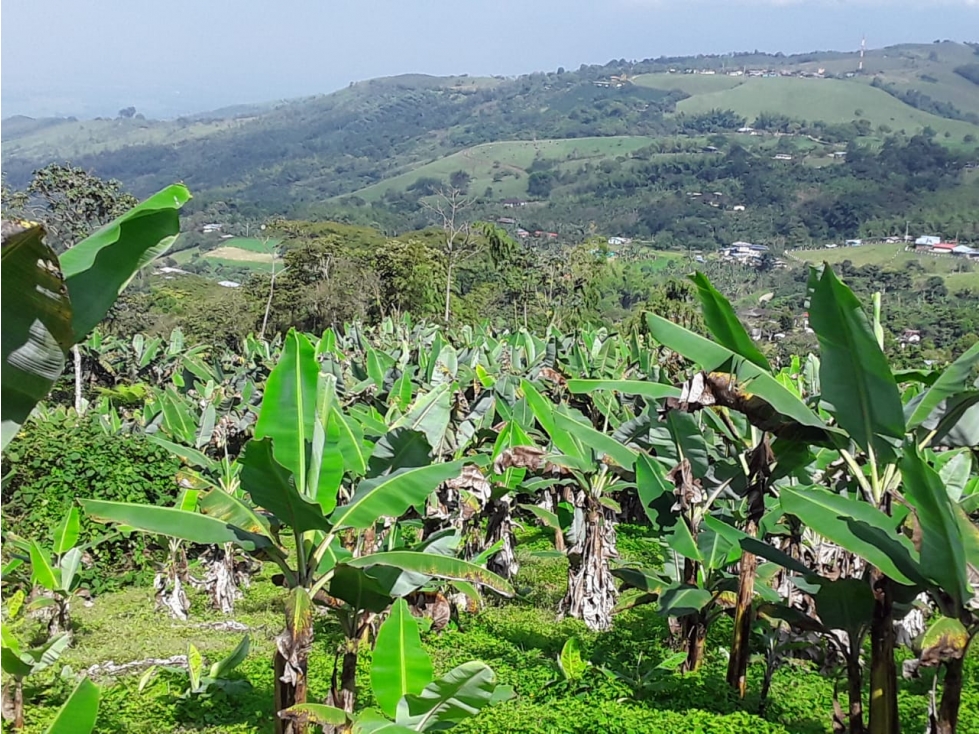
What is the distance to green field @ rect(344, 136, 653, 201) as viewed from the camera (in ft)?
420

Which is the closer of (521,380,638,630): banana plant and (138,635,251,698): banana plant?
(138,635,251,698): banana plant

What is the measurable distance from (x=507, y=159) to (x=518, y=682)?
139m

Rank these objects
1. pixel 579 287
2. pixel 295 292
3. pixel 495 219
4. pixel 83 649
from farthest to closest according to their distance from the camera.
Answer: pixel 495 219 < pixel 295 292 < pixel 579 287 < pixel 83 649

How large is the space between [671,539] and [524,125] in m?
184

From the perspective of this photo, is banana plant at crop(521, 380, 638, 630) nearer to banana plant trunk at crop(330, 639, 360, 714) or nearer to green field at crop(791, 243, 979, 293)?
banana plant trunk at crop(330, 639, 360, 714)

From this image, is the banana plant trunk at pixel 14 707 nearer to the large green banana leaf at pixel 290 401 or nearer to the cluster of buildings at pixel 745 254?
the large green banana leaf at pixel 290 401

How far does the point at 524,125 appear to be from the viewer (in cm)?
17988

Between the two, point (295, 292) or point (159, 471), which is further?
point (295, 292)

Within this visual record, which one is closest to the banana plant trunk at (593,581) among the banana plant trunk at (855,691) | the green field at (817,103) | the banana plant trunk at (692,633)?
the banana plant trunk at (692,633)

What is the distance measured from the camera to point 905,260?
67438 mm

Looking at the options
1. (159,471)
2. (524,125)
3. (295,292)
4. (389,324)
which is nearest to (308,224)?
(295,292)

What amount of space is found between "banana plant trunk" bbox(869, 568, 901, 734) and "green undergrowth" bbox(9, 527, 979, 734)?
3.23 feet

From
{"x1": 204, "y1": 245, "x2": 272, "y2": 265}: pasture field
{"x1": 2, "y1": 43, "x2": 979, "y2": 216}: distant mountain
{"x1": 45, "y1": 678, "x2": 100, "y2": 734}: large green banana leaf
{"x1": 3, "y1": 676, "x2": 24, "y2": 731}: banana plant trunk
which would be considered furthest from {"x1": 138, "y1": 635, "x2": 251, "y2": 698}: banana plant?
{"x1": 2, "y1": 43, "x2": 979, "y2": 216}: distant mountain

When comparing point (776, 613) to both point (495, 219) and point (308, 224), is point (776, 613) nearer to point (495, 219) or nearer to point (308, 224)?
point (308, 224)
